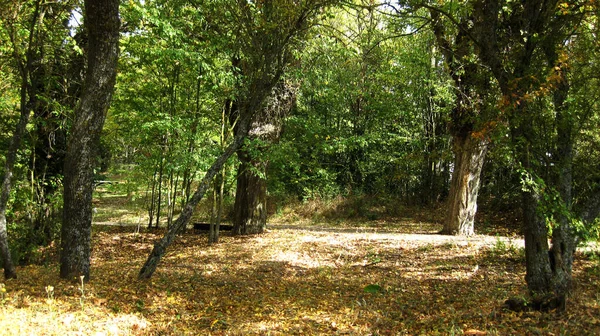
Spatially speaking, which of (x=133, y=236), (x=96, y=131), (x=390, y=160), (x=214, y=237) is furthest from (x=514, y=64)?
(x=390, y=160)

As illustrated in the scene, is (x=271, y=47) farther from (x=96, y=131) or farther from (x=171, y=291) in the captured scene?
(x=171, y=291)

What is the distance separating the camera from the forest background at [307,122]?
15.7 ft

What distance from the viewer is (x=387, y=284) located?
6.58 metres

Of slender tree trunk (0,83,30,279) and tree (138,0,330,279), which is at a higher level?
tree (138,0,330,279)

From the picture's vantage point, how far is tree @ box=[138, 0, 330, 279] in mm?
6180

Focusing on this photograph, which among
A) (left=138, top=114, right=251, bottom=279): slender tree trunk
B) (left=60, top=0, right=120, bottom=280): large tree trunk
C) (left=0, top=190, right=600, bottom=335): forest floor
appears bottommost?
(left=0, top=190, right=600, bottom=335): forest floor

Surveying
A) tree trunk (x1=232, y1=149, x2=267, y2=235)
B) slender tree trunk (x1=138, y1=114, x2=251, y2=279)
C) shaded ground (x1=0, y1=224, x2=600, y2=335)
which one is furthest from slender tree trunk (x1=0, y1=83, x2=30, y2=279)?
tree trunk (x1=232, y1=149, x2=267, y2=235)

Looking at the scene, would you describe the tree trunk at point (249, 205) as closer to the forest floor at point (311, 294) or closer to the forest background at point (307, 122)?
the forest background at point (307, 122)

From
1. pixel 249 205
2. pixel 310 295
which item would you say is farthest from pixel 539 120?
pixel 249 205

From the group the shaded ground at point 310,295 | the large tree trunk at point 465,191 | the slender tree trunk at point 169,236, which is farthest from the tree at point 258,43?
the large tree trunk at point 465,191

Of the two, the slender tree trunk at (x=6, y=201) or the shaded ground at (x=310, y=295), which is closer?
the shaded ground at (x=310, y=295)

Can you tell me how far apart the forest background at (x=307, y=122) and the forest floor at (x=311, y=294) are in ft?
0.48

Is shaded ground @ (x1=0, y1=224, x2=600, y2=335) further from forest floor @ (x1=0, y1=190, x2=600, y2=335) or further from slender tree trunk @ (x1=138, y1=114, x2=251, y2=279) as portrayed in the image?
slender tree trunk @ (x1=138, y1=114, x2=251, y2=279)

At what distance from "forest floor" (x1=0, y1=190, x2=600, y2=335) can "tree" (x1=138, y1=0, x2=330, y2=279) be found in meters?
1.08
